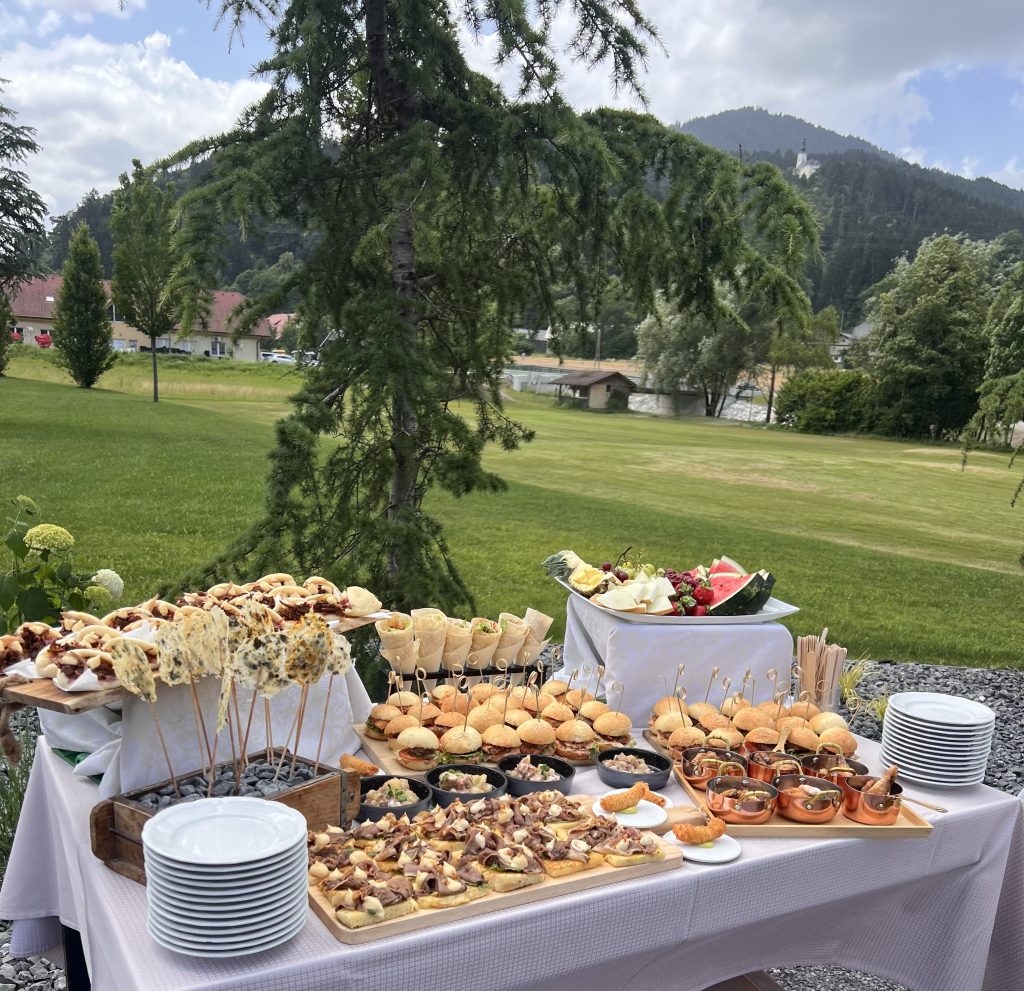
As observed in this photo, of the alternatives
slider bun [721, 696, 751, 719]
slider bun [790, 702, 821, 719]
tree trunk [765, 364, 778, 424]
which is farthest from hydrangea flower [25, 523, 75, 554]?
tree trunk [765, 364, 778, 424]

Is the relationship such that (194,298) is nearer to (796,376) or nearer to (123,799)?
(123,799)

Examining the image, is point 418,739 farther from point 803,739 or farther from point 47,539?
point 47,539

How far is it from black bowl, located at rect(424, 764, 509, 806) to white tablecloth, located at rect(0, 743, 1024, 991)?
10.7 inches

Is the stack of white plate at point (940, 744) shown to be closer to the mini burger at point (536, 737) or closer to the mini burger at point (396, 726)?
the mini burger at point (536, 737)

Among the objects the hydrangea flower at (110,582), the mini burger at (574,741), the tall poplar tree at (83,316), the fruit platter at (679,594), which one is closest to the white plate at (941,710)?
the fruit platter at (679,594)

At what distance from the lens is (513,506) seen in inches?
675

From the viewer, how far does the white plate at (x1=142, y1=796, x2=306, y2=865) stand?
179 centimetres

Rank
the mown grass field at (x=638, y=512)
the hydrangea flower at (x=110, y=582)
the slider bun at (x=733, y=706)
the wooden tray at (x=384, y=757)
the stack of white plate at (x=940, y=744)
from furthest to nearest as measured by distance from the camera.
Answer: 1. the mown grass field at (x=638, y=512)
2. the hydrangea flower at (x=110, y=582)
3. the slider bun at (x=733, y=706)
4. the stack of white plate at (x=940, y=744)
5. the wooden tray at (x=384, y=757)

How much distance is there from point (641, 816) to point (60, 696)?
153 cm

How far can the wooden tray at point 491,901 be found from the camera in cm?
191

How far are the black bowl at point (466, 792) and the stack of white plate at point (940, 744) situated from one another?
1.31 m

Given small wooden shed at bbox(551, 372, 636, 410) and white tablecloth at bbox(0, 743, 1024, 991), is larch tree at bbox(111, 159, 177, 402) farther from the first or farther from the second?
small wooden shed at bbox(551, 372, 636, 410)

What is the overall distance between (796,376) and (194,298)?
48.4 metres

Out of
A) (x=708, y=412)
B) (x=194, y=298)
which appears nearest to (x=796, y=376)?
(x=708, y=412)
